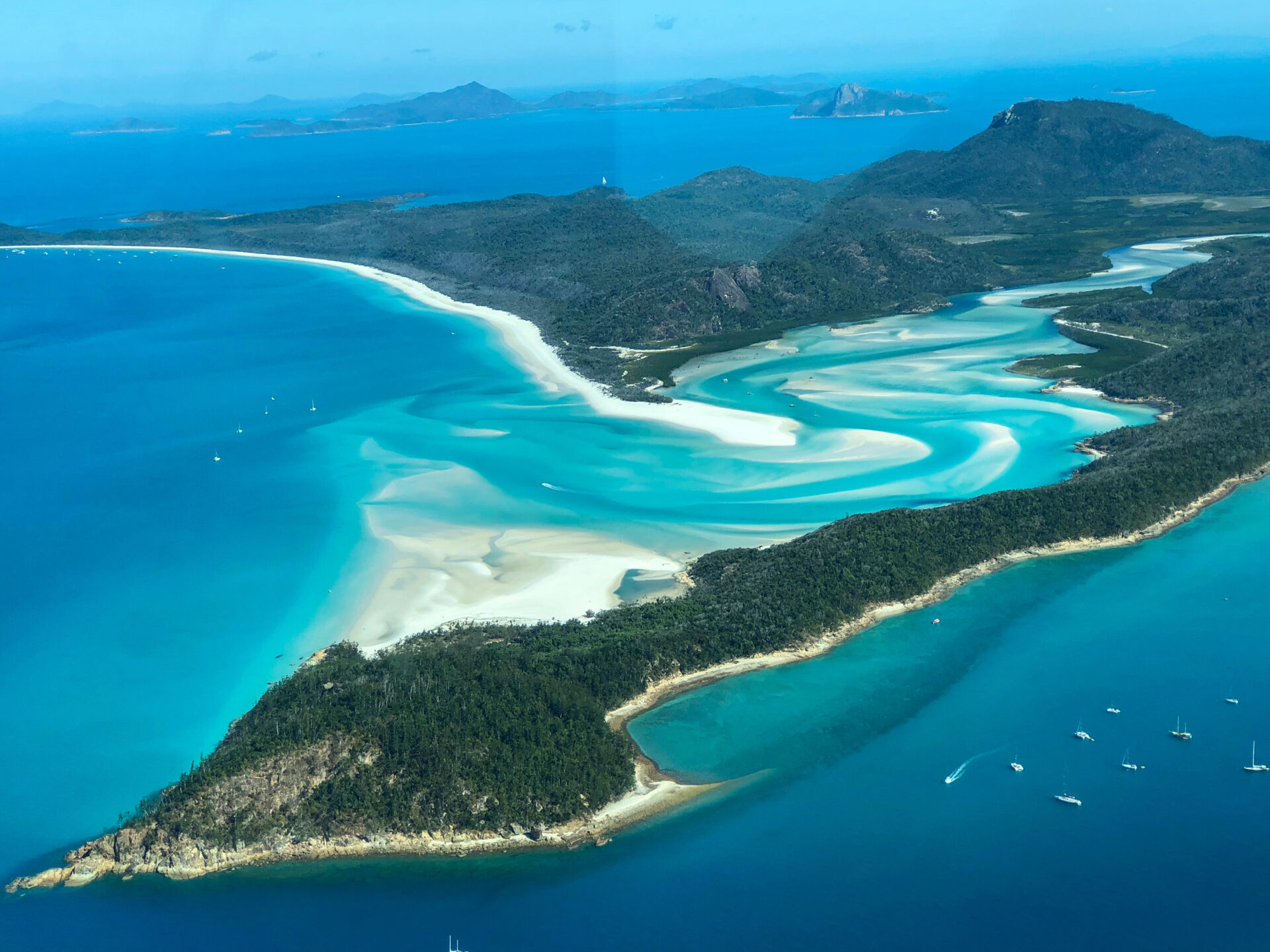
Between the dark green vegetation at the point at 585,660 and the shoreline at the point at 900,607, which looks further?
the shoreline at the point at 900,607

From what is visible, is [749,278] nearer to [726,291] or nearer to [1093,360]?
[726,291]

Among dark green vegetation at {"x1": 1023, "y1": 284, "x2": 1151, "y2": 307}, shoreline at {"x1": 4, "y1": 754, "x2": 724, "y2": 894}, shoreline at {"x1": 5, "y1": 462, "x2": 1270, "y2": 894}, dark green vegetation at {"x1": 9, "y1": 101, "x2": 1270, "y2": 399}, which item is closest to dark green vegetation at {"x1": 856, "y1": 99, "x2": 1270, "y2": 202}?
dark green vegetation at {"x1": 9, "y1": 101, "x2": 1270, "y2": 399}

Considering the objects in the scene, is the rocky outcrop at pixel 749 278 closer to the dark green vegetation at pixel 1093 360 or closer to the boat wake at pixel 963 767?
the dark green vegetation at pixel 1093 360

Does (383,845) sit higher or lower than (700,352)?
lower

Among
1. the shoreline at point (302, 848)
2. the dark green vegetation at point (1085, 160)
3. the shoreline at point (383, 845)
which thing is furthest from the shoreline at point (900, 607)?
the dark green vegetation at point (1085, 160)

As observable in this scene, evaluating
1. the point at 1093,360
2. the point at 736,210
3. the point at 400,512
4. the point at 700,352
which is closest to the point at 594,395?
the point at 700,352

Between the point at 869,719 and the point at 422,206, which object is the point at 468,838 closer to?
the point at 869,719

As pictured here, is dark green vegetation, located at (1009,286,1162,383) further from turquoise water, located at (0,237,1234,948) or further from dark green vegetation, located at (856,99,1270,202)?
dark green vegetation, located at (856,99,1270,202)
